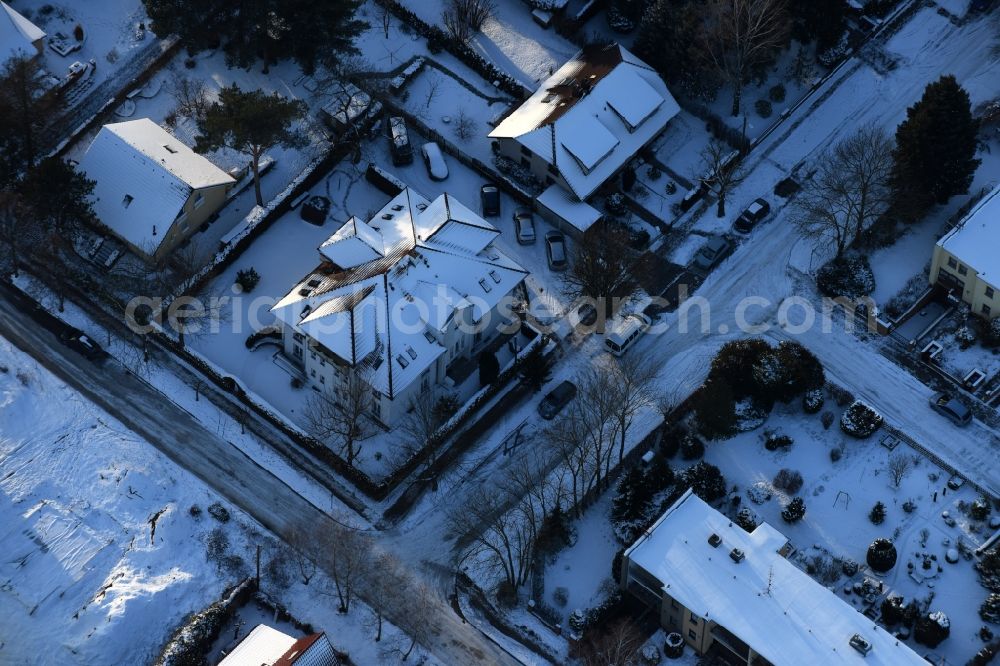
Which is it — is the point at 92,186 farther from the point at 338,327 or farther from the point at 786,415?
the point at 786,415

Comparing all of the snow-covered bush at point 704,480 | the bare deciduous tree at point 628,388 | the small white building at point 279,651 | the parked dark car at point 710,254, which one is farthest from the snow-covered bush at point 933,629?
the small white building at point 279,651

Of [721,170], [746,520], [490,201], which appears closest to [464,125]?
[490,201]

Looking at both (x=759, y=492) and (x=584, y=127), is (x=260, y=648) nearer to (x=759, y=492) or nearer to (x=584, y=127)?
(x=759, y=492)

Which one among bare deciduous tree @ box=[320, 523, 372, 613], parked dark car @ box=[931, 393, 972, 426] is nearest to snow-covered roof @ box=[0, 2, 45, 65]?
bare deciduous tree @ box=[320, 523, 372, 613]

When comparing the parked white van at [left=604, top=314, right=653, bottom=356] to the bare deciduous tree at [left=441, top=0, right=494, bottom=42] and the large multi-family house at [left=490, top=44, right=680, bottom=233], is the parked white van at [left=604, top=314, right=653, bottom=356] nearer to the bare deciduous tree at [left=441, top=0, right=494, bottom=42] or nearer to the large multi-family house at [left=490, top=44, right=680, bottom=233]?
the large multi-family house at [left=490, top=44, right=680, bottom=233]

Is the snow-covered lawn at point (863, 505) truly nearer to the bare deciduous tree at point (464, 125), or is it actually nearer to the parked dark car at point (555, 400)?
the parked dark car at point (555, 400)

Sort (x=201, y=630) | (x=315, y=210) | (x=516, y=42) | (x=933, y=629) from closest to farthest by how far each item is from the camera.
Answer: (x=201, y=630), (x=933, y=629), (x=315, y=210), (x=516, y=42)
